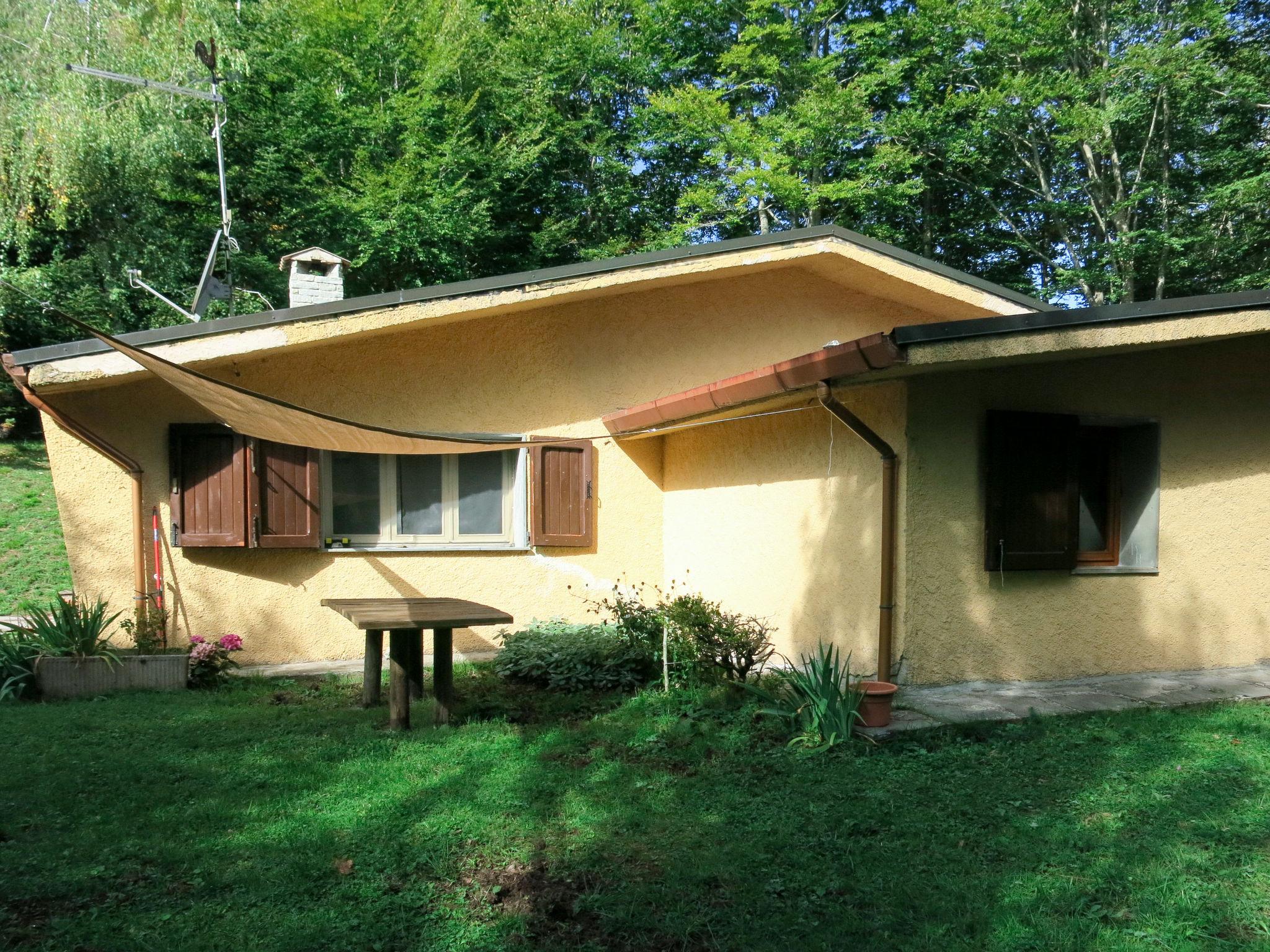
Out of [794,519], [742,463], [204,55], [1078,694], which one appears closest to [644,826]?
[794,519]

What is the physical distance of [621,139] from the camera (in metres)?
18.6

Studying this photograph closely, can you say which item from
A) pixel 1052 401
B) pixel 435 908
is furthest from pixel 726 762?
pixel 1052 401

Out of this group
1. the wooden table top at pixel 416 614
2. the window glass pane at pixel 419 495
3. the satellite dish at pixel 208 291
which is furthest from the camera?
the satellite dish at pixel 208 291

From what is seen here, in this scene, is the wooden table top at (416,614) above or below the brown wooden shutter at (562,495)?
below

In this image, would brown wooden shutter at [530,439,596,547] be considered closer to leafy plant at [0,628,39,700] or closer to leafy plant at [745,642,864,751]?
leafy plant at [745,642,864,751]

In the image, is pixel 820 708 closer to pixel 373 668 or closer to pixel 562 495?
pixel 373 668

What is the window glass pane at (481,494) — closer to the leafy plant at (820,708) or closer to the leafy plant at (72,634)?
the leafy plant at (72,634)

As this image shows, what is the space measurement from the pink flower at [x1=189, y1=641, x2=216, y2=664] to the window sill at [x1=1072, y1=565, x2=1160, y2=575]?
6075 mm

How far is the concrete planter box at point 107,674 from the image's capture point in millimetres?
5832

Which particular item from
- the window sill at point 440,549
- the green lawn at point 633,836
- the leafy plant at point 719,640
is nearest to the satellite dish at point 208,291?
the window sill at point 440,549

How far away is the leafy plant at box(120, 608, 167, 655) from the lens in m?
6.39

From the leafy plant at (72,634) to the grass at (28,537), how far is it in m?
3.72

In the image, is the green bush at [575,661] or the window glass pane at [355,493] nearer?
the green bush at [575,661]

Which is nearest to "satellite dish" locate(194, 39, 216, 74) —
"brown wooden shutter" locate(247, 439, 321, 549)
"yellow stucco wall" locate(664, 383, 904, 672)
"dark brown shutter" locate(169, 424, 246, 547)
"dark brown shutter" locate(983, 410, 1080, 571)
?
"dark brown shutter" locate(169, 424, 246, 547)
